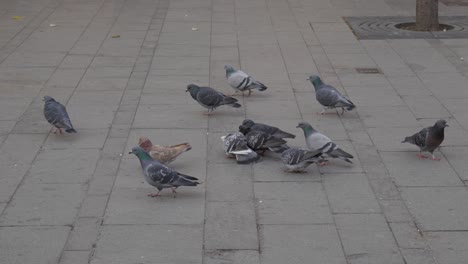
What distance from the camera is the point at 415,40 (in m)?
13.7

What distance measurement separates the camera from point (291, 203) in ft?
24.1

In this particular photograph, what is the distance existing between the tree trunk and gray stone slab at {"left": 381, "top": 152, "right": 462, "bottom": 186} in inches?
249

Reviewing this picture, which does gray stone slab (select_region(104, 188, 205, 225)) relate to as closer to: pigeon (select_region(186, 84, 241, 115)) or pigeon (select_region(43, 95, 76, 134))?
A: pigeon (select_region(43, 95, 76, 134))

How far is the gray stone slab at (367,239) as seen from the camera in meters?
6.32

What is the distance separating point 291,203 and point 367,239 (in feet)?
3.12

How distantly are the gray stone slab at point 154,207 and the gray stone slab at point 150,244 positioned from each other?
15cm

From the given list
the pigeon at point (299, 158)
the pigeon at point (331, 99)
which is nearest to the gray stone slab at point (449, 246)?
the pigeon at point (299, 158)

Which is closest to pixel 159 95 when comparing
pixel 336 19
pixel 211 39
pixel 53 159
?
pixel 53 159

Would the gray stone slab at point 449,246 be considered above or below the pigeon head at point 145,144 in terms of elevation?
below

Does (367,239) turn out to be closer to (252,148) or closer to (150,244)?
(150,244)

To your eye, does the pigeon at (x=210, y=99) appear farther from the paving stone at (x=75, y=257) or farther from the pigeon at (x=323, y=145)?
the paving stone at (x=75, y=257)

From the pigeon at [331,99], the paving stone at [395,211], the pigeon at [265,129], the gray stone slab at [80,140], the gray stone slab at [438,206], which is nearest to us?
the gray stone slab at [438,206]

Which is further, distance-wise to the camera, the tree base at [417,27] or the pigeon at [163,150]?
the tree base at [417,27]

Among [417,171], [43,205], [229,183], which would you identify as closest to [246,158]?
[229,183]
